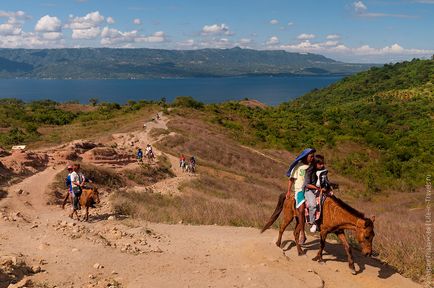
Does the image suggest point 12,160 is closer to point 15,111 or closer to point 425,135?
point 15,111

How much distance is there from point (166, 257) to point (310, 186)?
13.3 feet

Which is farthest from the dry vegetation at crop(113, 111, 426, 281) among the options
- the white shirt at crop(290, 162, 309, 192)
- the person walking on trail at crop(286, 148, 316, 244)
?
the white shirt at crop(290, 162, 309, 192)

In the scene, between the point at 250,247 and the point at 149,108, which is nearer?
the point at 250,247

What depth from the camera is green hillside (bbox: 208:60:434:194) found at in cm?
4856

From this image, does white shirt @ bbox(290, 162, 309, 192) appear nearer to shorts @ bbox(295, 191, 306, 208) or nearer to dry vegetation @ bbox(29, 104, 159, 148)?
shorts @ bbox(295, 191, 306, 208)

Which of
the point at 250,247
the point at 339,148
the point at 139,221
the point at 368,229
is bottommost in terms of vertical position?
the point at 339,148

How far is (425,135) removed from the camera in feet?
229

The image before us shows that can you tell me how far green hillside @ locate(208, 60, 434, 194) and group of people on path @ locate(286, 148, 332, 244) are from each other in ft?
98.0

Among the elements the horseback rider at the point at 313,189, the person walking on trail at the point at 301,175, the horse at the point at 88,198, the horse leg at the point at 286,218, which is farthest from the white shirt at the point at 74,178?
the horseback rider at the point at 313,189

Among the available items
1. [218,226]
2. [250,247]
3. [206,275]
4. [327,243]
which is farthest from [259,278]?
[218,226]

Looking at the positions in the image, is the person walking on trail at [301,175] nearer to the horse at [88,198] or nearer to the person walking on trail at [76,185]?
the horse at [88,198]

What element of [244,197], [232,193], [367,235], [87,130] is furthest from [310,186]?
[87,130]

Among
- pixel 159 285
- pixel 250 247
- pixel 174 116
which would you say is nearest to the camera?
pixel 159 285

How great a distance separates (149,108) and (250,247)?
2254 inches
